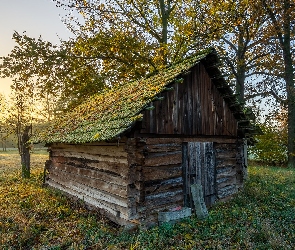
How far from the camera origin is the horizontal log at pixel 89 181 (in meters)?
7.71

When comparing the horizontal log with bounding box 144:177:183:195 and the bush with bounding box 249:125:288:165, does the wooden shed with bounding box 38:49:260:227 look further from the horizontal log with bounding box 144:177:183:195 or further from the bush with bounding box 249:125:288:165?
the bush with bounding box 249:125:288:165

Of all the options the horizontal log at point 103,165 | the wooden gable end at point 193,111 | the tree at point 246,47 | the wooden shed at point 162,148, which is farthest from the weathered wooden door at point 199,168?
the tree at point 246,47

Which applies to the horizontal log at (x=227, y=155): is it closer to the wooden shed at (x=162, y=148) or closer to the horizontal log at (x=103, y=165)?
the wooden shed at (x=162, y=148)

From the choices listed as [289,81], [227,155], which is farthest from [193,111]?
[289,81]

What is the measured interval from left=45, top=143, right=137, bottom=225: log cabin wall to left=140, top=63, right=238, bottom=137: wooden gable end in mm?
1461

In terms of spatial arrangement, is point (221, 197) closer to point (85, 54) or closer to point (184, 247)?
point (184, 247)

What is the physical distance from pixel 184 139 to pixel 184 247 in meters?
3.61

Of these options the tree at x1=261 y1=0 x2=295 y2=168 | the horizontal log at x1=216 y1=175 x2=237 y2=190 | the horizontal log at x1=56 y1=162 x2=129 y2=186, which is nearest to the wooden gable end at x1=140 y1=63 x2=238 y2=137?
the horizontal log at x1=56 y1=162 x2=129 y2=186

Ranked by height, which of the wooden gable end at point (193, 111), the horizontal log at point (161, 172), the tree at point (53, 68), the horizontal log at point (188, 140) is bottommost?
the horizontal log at point (161, 172)

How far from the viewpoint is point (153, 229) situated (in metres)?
7.21

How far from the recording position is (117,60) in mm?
17922

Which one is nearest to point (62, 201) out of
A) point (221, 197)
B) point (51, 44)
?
point (221, 197)

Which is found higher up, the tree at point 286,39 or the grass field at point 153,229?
the tree at point 286,39

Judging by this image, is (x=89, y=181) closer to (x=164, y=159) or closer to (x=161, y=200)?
(x=161, y=200)
